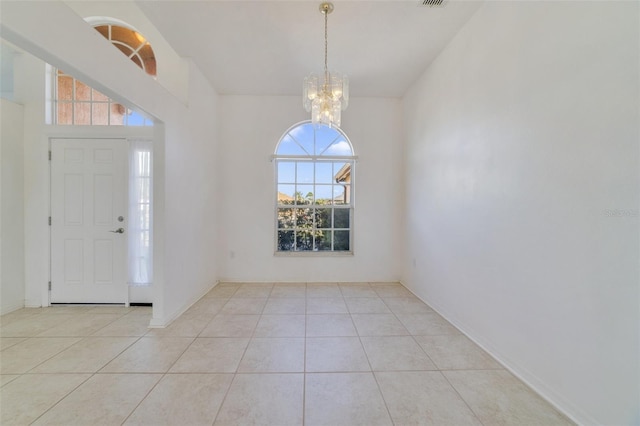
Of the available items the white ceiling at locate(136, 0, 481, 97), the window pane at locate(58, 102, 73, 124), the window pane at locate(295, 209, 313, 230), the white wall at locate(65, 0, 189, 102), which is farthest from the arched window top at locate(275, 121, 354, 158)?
the window pane at locate(58, 102, 73, 124)

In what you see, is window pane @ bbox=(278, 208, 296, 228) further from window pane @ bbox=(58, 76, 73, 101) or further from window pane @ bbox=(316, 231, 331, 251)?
window pane @ bbox=(58, 76, 73, 101)

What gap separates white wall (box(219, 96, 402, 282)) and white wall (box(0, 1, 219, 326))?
1.03 ft

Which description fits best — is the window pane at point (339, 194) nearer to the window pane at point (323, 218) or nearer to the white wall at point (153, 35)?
the window pane at point (323, 218)

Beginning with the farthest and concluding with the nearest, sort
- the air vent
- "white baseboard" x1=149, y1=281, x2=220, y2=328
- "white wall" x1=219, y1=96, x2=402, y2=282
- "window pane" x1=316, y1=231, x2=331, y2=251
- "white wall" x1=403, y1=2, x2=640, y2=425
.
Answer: "window pane" x1=316, y1=231, x2=331, y2=251 < "white wall" x1=219, y1=96, x2=402, y2=282 < "white baseboard" x1=149, y1=281, x2=220, y2=328 < the air vent < "white wall" x1=403, y1=2, x2=640, y2=425

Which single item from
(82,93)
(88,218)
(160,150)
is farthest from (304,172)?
(82,93)

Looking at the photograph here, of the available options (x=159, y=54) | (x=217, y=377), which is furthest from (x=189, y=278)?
(x=159, y=54)

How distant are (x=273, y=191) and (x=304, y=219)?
2.35 feet

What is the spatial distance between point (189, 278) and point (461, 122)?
11.8 ft

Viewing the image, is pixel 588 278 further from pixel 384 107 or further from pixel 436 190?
pixel 384 107

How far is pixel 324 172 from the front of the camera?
4.21 m

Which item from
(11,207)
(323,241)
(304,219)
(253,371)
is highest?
(11,207)

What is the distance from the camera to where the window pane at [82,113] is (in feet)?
9.86

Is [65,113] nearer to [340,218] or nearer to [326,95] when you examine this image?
[326,95]

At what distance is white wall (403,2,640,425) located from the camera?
3.98 ft
